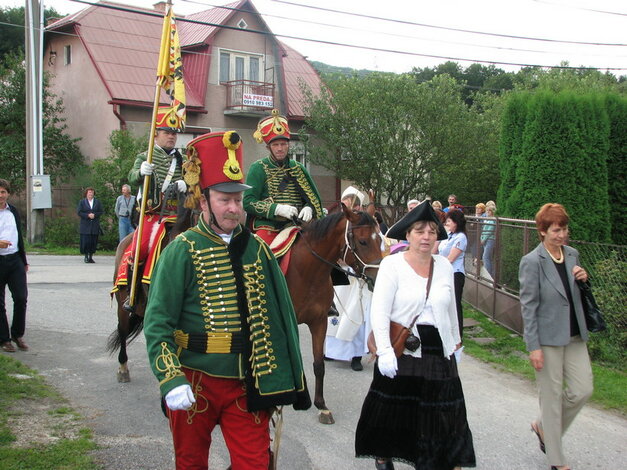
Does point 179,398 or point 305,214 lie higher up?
point 305,214

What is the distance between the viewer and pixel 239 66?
1119 inches

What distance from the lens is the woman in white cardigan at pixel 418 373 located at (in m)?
4.32

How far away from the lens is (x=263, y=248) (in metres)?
3.69

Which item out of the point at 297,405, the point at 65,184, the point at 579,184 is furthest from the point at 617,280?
the point at 65,184

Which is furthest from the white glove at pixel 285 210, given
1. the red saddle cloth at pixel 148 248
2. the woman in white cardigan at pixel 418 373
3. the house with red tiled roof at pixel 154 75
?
the house with red tiled roof at pixel 154 75

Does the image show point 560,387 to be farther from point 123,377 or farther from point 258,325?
point 123,377

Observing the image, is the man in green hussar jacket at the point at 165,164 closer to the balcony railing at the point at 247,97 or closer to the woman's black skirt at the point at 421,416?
the woman's black skirt at the point at 421,416

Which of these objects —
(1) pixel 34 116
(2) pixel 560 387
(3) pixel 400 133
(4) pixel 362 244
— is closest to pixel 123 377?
(4) pixel 362 244

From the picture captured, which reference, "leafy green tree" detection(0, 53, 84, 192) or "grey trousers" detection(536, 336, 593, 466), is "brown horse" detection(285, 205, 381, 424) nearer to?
"grey trousers" detection(536, 336, 593, 466)

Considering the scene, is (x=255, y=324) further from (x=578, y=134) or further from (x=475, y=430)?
(x=578, y=134)

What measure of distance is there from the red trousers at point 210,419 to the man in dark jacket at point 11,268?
530 cm

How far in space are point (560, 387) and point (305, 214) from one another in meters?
3.04

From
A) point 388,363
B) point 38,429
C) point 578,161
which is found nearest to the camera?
point 388,363

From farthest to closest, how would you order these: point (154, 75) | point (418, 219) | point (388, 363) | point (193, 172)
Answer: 1. point (154, 75)
2. point (418, 219)
3. point (388, 363)
4. point (193, 172)
